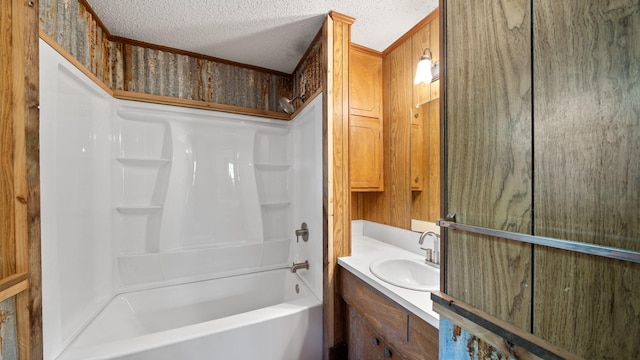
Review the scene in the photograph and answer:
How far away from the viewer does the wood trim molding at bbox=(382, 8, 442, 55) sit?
1394 millimetres

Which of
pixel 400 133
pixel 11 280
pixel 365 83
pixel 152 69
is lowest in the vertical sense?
pixel 11 280

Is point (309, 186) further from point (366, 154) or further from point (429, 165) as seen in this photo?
point (429, 165)

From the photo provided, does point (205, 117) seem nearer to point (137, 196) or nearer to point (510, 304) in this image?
point (137, 196)

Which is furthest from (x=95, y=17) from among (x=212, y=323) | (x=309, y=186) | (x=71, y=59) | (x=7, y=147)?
(x=212, y=323)

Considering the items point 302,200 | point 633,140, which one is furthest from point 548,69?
point 302,200

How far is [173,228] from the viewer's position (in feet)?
6.24

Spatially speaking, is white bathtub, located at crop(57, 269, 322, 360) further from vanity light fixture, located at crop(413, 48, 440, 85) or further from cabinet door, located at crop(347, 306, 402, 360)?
vanity light fixture, located at crop(413, 48, 440, 85)

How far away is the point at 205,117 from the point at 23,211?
4.36ft

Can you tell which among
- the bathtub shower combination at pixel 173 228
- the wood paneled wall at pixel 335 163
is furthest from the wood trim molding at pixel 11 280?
the wood paneled wall at pixel 335 163

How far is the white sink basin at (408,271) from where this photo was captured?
127 centimetres

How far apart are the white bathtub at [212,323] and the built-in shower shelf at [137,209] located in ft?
2.06

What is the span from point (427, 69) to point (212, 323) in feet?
6.73

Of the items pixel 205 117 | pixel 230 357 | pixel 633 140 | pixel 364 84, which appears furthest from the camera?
pixel 205 117

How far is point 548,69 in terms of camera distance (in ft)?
1.42
